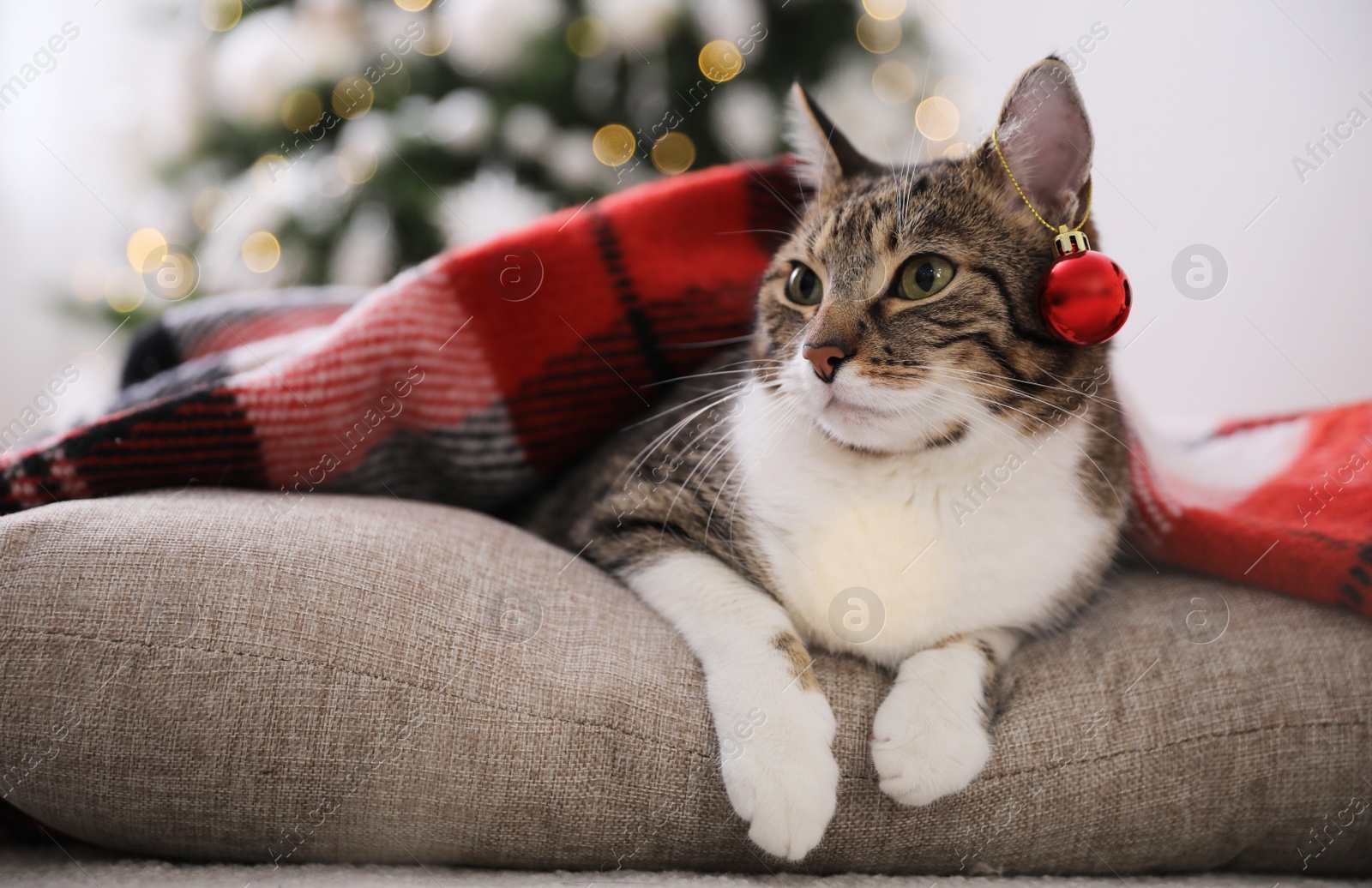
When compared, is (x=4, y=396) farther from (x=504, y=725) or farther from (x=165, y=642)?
(x=504, y=725)

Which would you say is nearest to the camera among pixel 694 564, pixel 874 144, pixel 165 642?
pixel 165 642

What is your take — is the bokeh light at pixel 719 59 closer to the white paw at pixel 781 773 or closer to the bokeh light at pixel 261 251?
the bokeh light at pixel 261 251

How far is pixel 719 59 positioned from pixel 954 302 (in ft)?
3.88

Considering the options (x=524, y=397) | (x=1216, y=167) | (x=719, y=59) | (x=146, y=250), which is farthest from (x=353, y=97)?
(x=1216, y=167)

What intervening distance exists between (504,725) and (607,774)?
113mm

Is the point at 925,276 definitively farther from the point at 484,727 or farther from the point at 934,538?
the point at 484,727

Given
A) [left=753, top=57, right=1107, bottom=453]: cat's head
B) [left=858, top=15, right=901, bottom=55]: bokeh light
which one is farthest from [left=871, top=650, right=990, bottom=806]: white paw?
[left=858, top=15, right=901, bottom=55]: bokeh light

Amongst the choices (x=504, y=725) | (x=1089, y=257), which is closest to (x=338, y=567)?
(x=504, y=725)

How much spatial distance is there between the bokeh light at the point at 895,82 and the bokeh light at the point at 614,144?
0.60m

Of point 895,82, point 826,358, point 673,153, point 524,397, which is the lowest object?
point 524,397

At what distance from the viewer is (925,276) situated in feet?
2.98

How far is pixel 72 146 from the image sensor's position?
2738mm

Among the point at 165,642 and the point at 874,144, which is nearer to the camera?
the point at 165,642

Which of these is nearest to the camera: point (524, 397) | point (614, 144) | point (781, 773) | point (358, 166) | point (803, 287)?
point (781, 773)
